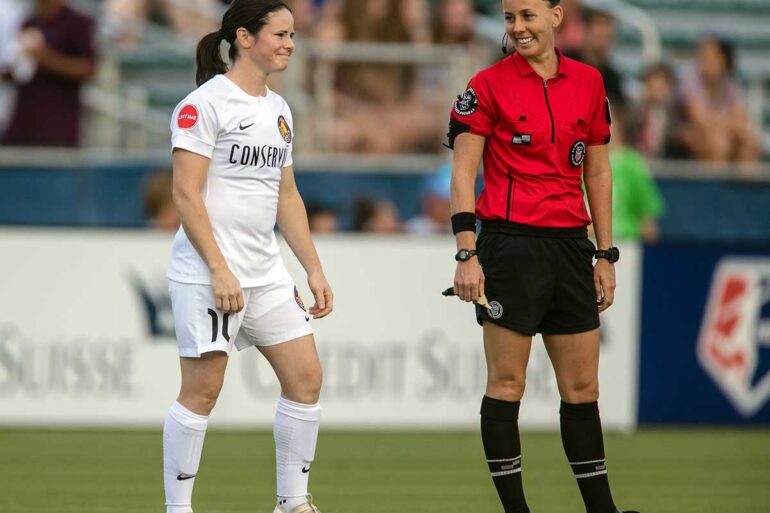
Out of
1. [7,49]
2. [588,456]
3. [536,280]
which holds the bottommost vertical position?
[588,456]

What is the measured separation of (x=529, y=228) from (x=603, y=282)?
42 centimetres

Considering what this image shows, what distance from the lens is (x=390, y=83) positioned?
1348cm

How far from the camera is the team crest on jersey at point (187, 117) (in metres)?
5.74

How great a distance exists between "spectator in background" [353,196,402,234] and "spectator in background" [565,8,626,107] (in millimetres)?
2066

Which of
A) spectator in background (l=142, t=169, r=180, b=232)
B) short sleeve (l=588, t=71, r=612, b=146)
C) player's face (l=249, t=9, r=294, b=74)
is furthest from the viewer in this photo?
spectator in background (l=142, t=169, r=180, b=232)

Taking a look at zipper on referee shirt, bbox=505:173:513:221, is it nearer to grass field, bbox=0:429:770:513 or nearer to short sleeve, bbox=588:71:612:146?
short sleeve, bbox=588:71:612:146

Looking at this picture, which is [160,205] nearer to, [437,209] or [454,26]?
[437,209]

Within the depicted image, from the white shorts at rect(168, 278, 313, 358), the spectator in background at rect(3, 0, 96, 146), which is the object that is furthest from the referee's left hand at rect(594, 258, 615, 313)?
the spectator in background at rect(3, 0, 96, 146)

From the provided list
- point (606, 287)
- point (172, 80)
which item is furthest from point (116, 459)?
point (172, 80)

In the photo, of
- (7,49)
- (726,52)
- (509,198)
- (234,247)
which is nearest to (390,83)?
(7,49)

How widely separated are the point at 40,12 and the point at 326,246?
3.69 meters

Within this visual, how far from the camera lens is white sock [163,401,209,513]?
589cm

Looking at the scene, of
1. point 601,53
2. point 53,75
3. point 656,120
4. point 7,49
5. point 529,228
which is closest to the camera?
point 529,228

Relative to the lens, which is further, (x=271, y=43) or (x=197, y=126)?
(x=271, y=43)
